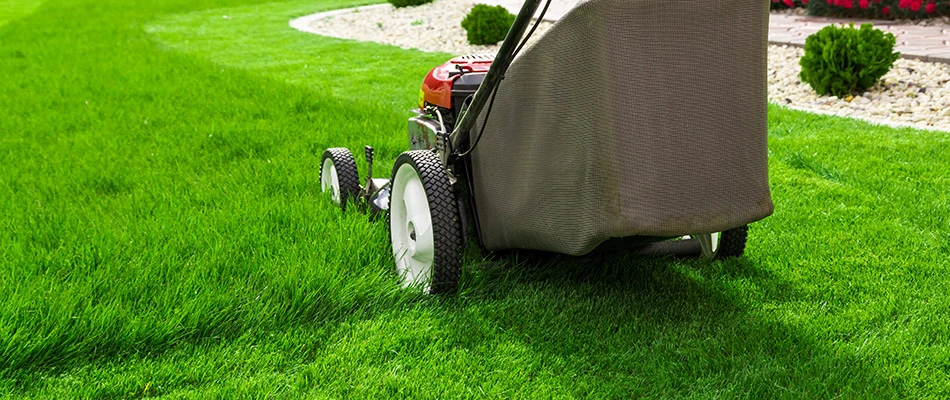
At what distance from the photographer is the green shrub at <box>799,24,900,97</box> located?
18.6 feet

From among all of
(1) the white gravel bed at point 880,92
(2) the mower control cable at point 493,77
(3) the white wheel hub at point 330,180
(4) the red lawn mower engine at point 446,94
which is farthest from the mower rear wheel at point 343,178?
(1) the white gravel bed at point 880,92

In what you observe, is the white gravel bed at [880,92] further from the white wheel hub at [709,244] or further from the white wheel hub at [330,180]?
the white wheel hub at [330,180]

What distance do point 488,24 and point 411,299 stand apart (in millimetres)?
7375

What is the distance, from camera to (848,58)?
225 inches

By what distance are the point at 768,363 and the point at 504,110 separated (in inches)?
37.8

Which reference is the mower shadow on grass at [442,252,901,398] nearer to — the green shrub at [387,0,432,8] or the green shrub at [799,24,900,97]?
the green shrub at [799,24,900,97]

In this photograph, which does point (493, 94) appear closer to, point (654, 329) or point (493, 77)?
point (493, 77)

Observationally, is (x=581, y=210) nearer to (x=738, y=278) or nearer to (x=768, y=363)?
(x=768, y=363)

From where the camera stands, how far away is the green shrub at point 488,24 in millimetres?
9531

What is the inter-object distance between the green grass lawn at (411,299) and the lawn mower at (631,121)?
34cm

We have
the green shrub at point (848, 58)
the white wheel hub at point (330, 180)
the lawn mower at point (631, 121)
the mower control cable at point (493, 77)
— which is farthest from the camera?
the green shrub at point (848, 58)

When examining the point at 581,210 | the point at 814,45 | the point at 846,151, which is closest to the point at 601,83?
the point at 581,210

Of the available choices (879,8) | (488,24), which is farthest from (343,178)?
(879,8)

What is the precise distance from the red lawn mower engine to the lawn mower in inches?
19.9
